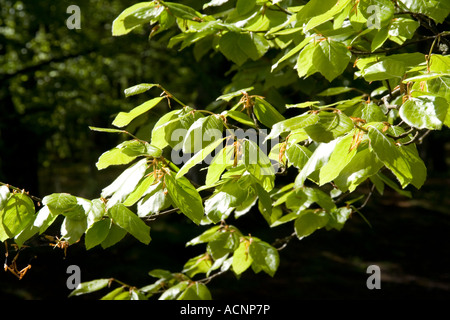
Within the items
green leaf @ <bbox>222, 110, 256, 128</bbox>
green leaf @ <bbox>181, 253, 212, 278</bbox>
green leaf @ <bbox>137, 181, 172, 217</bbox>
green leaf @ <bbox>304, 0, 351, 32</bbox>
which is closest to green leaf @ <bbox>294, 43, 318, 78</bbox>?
green leaf @ <bbox>304, 0, 351, 32</bbox>

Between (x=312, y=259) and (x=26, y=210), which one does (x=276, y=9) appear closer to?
(x=26, y=210)

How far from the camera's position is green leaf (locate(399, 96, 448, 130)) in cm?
111

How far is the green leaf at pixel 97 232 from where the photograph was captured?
1462 mm

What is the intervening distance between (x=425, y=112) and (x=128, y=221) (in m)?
0.89

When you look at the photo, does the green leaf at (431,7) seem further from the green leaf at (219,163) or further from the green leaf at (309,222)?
the green leaf at (309,222)

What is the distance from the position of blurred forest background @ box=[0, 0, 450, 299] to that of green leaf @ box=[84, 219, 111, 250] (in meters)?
3.98

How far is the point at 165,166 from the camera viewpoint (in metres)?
1.43

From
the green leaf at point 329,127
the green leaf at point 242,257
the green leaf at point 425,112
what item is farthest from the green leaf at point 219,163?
the green leaf at point 242,257

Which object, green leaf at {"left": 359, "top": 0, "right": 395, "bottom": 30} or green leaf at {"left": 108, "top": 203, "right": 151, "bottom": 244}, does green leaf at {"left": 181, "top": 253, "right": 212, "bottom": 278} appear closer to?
green leaf at {"left": 108, "top": 203, "right": 151, "bottom": 244}

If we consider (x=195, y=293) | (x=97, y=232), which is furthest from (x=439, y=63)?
(x=195, y=293)

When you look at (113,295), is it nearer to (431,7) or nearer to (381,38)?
(381,38)

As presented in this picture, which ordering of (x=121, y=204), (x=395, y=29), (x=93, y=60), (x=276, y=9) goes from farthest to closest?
(x=93, y=60) → (x=276, y=9) → (x=395, y=29) → (x=121, y=204)

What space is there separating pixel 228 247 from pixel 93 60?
19.1 feet

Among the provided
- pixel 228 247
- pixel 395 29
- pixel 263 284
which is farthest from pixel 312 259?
pixel 395 29
